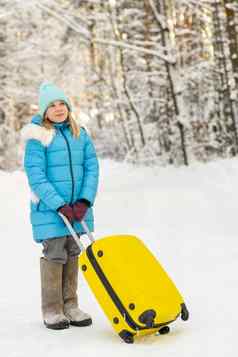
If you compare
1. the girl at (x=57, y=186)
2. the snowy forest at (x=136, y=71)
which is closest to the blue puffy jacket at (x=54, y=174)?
the girl at (x=57, y=186)

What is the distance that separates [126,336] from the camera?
426 centimetres

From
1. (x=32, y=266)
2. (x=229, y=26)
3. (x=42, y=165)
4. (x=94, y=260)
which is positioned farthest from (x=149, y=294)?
(x=229, y=26)

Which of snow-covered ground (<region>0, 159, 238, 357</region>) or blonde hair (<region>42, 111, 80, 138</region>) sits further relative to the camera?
blonde hair (<region>42, 111, 80, 138</region>)

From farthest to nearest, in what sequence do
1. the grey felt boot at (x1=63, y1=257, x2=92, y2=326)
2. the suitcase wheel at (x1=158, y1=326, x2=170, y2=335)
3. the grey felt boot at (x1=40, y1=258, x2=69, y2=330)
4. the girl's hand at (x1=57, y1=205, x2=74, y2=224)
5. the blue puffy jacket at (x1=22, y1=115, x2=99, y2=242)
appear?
the grey felt boot at (x1=63, y1=257, x2=92, y2=326)
the grey felt boot at (x1=40, y1=258, x2=69, y2=330)
the blue puffy jacket at (x1=22, y1=115, x2=99, y2=242)
the girl's hand at (x1=57, y1=205, x2=74, y2=224)
the suitcase wheel at (x1=158, y1=326, x2=170, y2=335)

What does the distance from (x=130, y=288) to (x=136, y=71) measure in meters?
17.1

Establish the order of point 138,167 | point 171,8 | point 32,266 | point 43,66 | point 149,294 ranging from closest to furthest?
1. point 149,294
2. point 32,266
3. point 138,167
4. point 171,8
5. point 43,66

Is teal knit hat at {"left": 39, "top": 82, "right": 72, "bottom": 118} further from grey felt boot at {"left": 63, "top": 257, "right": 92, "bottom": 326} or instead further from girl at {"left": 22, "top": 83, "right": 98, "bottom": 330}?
grey felt boot at {"left": 63, "top": 257, "right": 92, "bottom": 326}

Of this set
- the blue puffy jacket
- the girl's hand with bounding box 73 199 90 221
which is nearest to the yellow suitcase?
the girl's hand with bounding box 73 199 90 221

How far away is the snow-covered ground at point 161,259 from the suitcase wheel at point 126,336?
4 cm

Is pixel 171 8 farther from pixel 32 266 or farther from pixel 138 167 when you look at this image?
pixel 32 266

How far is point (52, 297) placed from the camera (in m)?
4.95

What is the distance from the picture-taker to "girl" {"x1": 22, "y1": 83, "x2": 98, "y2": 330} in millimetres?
4824

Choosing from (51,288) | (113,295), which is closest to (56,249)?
(51,288)

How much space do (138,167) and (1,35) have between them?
903cm
